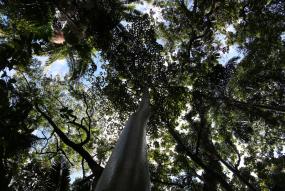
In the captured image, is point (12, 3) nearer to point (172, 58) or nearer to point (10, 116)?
point (10, 116)

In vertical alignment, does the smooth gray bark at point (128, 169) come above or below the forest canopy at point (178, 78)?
below

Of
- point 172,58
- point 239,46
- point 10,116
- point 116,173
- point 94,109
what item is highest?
point 239,46

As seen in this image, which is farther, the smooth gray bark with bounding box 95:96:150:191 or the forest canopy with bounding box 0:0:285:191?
the forest canopy with bounding box 0:0:285:191

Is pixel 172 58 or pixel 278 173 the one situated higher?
pixel 172 58

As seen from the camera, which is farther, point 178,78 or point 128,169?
point 178,78

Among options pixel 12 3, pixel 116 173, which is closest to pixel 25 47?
pixel 116 173

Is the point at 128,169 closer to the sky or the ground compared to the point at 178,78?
closer to the ground

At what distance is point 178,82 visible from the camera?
595 inches

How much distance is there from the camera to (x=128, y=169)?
3.19 meters

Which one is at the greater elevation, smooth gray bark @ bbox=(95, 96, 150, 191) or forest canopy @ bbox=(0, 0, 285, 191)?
forest canopy @ bbox=(0, 0, 285, 191)

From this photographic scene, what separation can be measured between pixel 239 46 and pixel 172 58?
3.44 meters

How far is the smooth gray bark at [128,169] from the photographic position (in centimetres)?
291

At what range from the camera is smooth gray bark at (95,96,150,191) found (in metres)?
2.91

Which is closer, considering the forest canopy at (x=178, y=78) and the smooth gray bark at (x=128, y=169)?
the smooth gray bark at (x=128, y=169)
